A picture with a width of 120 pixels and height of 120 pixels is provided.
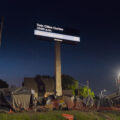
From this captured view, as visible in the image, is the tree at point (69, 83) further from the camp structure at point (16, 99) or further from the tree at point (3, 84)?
the camp structure at point (16, 99)

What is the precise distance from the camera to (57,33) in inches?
1483

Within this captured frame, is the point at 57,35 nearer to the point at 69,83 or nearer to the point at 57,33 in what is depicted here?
the point at 57,33

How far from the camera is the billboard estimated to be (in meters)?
36.0

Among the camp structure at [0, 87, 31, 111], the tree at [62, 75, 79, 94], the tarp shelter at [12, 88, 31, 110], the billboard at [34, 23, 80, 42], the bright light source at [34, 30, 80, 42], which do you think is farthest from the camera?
the tree at [62, 75, 79, 94]

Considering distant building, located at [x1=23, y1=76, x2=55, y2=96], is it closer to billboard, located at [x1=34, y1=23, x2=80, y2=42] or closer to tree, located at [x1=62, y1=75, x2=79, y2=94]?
tree, located at [x1=62, y1=75, x2=79, y2=94]

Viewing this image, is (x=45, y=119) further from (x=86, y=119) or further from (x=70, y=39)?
(x=70, y=39)

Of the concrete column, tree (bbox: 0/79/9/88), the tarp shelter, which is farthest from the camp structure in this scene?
tree (bbox: 0/79/9/88)

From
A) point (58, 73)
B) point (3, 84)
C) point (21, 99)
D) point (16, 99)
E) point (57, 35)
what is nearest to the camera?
point (16, 99)

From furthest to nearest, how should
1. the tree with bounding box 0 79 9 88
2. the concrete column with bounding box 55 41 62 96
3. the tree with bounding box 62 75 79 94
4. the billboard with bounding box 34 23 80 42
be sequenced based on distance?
the tree with bounding box 0 79 9 88
the tree with bounding box 62 75 79 94
the billboard with bounding box 34 23 80 42
the concrete column with bounding box 55 41 62 96

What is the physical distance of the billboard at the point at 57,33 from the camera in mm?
36037

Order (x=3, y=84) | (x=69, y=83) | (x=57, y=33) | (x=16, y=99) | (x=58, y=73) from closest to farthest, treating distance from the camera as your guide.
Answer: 1. (x=16, y=99)
2. (x=58, y=73)
3. (x=57, y=33)
4. (x=69, y=83)
5. (x=3, y=84)

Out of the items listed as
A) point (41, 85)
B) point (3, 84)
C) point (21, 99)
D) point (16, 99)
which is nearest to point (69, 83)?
point (41, 85)

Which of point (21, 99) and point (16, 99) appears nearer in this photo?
point (16, 99)

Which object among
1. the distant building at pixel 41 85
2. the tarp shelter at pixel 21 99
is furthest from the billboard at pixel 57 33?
the tarp shelter at pixel 21 99
